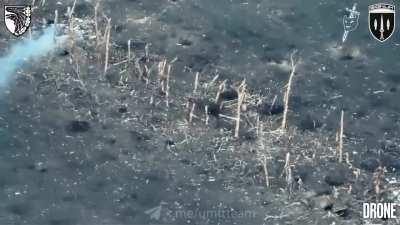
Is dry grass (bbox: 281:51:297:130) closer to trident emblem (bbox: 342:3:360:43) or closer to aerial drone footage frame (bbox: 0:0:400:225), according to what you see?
aerial drone footage frame (bbox: 0:0:400:225)

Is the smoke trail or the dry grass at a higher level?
the smoke trail

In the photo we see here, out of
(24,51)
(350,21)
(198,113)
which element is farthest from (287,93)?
(24,51)

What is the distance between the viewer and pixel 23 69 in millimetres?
5555

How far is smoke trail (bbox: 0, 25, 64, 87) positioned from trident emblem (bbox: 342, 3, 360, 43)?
1.91 metres

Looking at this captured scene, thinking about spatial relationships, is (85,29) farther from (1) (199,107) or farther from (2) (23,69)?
(1) (199,107)

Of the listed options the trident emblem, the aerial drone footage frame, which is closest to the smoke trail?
the aerial drone footage frame

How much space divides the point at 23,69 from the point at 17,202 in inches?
46.5

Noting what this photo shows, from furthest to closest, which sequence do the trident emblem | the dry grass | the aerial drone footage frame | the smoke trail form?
the trident emblem < the smoke trail < the dry grass < the aerial drone footage frame

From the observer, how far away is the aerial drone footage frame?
4.67 metres

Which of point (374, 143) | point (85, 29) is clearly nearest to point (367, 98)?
point (374, 143)

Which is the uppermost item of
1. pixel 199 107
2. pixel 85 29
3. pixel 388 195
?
pixel 85 29

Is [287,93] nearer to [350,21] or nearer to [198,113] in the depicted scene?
[198,113]

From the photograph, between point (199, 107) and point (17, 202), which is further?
point (199, 107)

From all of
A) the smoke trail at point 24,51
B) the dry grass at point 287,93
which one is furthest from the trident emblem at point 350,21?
the smoke trail at point 24,51
